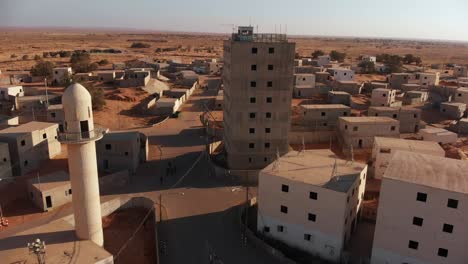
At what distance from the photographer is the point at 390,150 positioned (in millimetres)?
38438

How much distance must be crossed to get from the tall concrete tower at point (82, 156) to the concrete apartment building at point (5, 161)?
15.4 m

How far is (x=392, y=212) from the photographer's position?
2297 centimetres

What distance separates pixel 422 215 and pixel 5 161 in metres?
35.7

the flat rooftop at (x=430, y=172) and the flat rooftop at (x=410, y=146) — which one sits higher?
the flat rooftop at (x=430, y=172)

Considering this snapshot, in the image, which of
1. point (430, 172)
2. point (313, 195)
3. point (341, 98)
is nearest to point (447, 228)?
point (430, 172)

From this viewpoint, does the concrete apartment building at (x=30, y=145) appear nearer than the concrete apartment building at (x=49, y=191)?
No

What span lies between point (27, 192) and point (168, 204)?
1343 cm

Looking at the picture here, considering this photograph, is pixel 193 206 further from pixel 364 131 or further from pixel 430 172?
pixel 364 131

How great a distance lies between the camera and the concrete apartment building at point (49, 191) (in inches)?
1232

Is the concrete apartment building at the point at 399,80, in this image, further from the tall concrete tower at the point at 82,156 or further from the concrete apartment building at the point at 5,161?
the concrete apartment building at the point at 5,161

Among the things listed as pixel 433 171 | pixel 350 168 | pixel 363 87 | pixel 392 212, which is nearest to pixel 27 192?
pixel 350 168

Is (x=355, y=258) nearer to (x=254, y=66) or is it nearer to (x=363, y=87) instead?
(x=254, y=66)

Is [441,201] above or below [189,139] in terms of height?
above

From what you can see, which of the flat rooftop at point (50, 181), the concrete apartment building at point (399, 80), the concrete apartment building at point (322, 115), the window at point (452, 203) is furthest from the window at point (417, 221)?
the concrete apartment building at point (399, 80)
